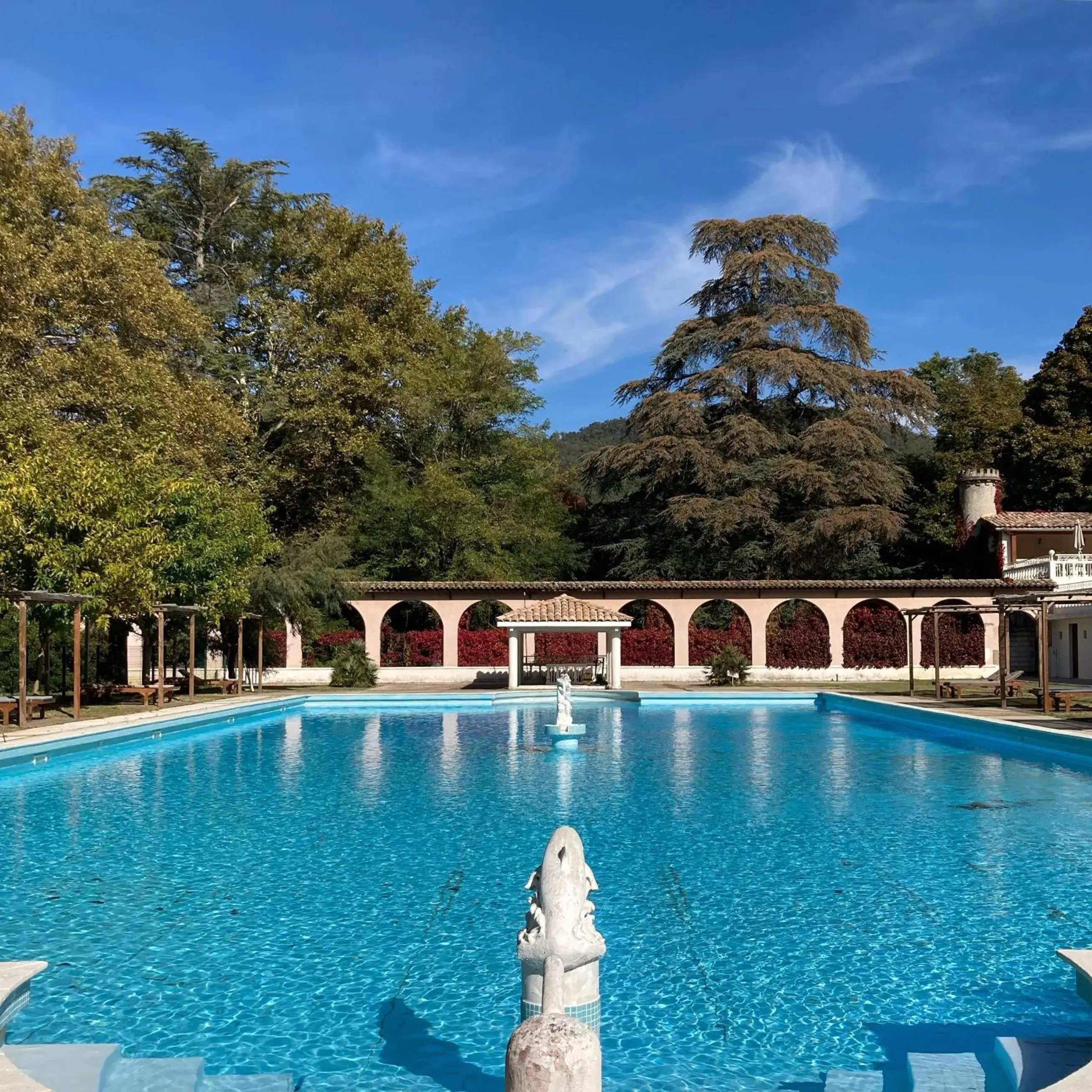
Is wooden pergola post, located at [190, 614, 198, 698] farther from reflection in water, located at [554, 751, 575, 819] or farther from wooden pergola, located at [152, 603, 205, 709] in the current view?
reflection in water, located at [554, 751, 575, 819]

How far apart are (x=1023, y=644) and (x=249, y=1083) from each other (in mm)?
32934

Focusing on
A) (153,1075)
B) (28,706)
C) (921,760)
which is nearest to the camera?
(153,1075)

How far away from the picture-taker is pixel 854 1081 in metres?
4.17

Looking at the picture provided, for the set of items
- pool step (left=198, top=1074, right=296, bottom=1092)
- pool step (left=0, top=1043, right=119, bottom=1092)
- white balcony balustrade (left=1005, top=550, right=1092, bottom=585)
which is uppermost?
white balcony balustrade (left=1005, top=550, right=1092, bottom=585)

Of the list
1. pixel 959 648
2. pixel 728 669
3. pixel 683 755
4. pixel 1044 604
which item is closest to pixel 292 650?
pixel 728 669

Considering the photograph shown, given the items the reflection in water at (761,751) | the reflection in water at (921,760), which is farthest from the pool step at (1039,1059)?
the reflection in water at (921,760)

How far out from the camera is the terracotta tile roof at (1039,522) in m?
34.2

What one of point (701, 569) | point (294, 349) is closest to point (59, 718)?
point (294, 349)

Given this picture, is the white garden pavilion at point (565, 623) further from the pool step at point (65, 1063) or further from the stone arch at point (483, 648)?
the pool step at point (65, 1063)

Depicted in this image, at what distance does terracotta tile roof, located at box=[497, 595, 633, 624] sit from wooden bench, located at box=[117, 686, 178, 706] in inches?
315

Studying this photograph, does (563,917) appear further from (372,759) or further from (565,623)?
(565,623)

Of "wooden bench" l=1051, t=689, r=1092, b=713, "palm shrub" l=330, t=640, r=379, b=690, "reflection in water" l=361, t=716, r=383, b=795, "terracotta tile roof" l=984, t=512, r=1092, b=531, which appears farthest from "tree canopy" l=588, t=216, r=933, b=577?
"reflection in water" l=361, t=716, r=383, b=795

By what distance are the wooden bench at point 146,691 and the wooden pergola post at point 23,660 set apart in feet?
13.9

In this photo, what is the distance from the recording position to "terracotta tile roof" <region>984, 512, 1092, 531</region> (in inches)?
1347
